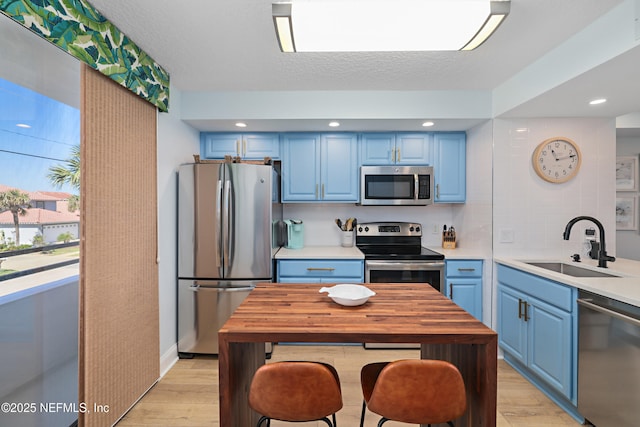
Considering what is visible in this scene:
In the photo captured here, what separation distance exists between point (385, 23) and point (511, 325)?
2498 millimetres

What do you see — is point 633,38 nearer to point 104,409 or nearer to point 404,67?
point 404,67

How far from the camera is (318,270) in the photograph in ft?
9.59

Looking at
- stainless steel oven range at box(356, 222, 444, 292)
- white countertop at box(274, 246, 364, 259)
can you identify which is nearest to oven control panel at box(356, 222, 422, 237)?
white countertop at box(274, 246, 364, 259)

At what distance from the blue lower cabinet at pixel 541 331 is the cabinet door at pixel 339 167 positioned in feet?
5.29

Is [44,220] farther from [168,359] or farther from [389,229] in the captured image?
[389,229]

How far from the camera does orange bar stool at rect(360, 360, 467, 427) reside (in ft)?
3.60

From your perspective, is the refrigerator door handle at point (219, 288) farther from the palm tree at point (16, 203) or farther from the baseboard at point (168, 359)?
the palm tree at point (16, 203)

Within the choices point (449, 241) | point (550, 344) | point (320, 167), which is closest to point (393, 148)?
point (320, 167)

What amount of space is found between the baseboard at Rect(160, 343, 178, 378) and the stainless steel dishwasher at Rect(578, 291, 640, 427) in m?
2.96

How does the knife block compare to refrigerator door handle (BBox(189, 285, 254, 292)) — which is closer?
refrigerator door handle (BBox(189, 285, 254, 292))

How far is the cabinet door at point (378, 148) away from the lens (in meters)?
3.22

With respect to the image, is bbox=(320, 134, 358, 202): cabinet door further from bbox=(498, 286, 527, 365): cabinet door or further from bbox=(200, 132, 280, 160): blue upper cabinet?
bbox=(498, 286, 527, 365): cabinet door

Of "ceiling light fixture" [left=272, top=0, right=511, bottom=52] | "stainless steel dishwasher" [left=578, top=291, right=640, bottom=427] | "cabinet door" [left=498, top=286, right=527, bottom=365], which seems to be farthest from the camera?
"cabinet door" [left=498, top=286, right=527, bottom=365]

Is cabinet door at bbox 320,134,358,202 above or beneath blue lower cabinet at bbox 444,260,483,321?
above
